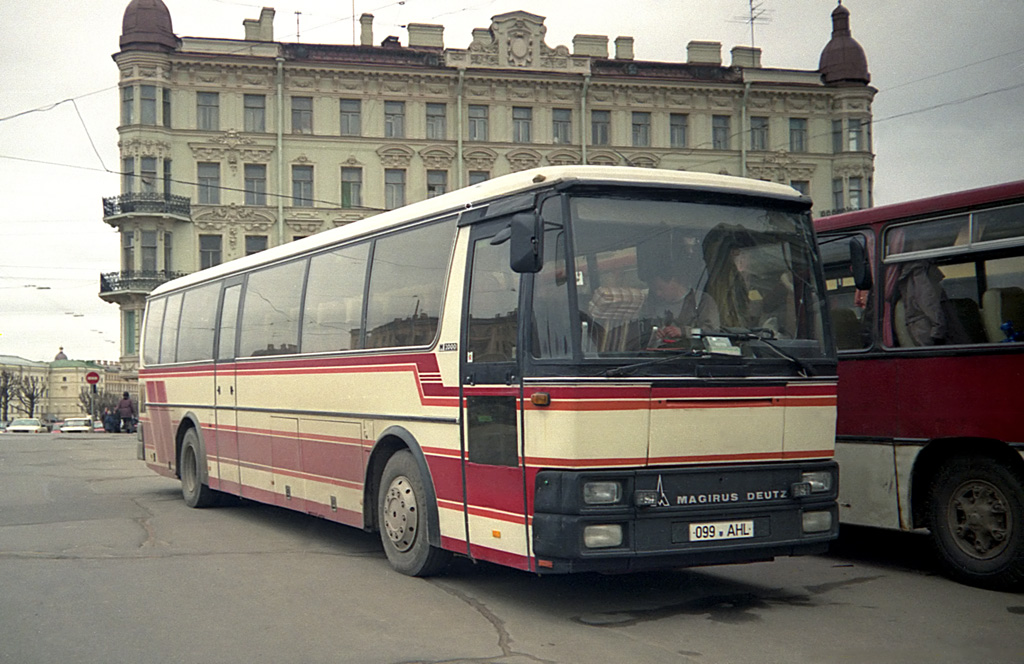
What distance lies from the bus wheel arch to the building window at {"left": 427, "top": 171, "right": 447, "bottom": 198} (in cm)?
4430

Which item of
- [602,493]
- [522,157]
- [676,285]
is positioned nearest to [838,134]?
[522,157]

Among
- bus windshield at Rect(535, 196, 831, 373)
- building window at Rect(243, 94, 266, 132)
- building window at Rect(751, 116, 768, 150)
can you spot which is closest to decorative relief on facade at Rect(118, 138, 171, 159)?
building window at Rect(243, 94, 266, 132)

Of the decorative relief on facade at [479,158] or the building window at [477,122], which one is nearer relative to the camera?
the decorative relief on facade at [479,158]

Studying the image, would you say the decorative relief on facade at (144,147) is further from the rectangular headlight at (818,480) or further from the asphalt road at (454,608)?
the rectangular headlight at (818,480)

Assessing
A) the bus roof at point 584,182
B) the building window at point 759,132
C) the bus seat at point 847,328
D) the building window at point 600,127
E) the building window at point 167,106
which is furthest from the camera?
the building window at point 759,132

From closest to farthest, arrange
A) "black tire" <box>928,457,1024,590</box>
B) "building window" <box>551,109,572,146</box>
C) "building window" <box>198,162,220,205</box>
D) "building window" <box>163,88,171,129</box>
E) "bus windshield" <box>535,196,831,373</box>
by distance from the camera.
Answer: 1. "bus windshield" <box>535,196,831,373</box>
2. "black tire" <box>928,457,1024,590</box>
3. "building window" <box>163,88,171,129</box>
4. "building window" <box>198,162,220,205</box>
5. "building window" <box>551,109,572,146</box>

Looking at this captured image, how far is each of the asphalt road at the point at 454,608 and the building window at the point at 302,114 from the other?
41.6 meters

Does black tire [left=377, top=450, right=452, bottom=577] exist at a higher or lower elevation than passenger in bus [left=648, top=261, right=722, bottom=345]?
lower

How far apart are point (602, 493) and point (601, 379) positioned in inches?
28.1

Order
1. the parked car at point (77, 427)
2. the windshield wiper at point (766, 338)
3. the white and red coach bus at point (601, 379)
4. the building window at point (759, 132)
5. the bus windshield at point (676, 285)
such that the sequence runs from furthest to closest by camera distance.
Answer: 1. the parked car at point (77, 427)
2. the building window at point (759, 132)
3. the windshield wiper at point (766, 338)
4. the bus windshield at point (676, 285)
5. the white and red coach bus at point (601, 379)

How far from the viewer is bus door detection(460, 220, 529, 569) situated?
7.36m

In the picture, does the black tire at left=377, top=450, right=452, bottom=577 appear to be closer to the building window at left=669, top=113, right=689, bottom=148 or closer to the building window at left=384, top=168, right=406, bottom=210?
the building window at left=384, top=168, right=406, bottom=210

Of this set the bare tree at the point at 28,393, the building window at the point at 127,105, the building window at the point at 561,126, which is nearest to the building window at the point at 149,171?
the building window at the point at 127,105

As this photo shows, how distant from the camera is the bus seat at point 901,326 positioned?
8.89 meters
